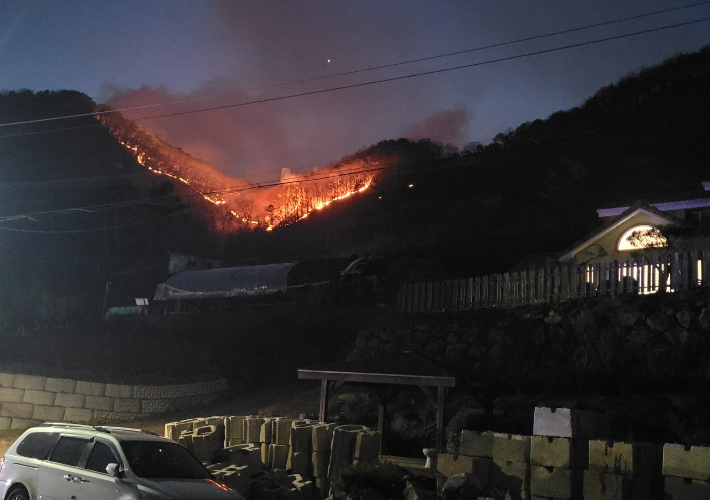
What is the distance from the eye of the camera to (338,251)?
51750mm

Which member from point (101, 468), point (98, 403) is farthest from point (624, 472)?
point (98, 403)

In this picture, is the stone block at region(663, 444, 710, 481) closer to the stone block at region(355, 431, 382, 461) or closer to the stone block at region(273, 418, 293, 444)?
the stone block at region(355, 431, 382, 461)

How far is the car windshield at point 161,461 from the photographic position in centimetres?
881

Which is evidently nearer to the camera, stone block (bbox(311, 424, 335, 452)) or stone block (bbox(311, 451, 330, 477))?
stone block (bbox(311, 451, 330, 477))

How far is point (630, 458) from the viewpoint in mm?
9742

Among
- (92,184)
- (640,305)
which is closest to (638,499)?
(640,305)

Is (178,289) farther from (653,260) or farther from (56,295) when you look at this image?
(653,260)

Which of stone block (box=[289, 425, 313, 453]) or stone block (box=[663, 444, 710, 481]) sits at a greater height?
stone block (box=[663, 444, 710, 481])

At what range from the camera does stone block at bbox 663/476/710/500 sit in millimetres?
9022

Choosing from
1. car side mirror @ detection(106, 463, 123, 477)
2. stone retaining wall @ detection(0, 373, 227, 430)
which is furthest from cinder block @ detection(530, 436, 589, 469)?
stone retaining wall @ detection(0, 373, 227, 430)

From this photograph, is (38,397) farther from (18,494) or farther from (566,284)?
(566,284)

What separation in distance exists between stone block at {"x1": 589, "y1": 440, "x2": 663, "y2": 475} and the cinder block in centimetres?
26

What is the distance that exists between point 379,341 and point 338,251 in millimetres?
27058

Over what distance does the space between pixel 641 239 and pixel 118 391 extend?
19761mm
